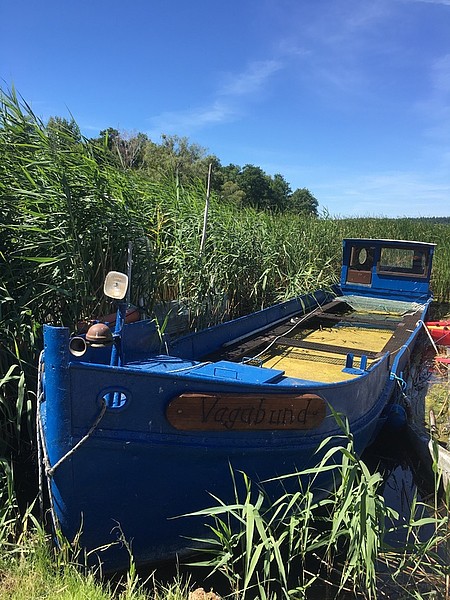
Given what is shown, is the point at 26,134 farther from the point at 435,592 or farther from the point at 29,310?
the point at 435,592

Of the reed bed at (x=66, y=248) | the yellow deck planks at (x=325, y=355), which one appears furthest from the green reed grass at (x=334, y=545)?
the reed bed at (x=66, y=248)

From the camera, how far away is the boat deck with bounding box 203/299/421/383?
15.7ft

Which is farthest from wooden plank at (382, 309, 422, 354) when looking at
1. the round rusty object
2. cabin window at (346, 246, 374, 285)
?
the round rusty object

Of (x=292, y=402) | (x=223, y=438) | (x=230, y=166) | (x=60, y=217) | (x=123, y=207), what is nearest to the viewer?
(x=223, y=438)

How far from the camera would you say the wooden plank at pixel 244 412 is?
2787 millimetres

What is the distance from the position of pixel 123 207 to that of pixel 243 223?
10.8ft

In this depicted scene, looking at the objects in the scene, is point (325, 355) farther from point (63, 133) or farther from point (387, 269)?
point (387, 269)

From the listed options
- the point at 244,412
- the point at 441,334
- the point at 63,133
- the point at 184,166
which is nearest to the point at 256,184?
the point at 184,166

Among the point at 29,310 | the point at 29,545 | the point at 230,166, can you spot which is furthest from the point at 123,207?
the point at 230,166

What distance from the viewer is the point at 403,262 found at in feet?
28.2

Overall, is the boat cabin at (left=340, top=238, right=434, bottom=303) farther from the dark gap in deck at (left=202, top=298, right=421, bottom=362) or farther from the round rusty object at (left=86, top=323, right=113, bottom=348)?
the round rusty object at (left=86, top=323, right=113, bottom=348)

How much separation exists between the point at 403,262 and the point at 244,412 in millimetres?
6565

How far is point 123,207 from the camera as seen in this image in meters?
4.23

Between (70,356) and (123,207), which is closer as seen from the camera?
(70,356)
